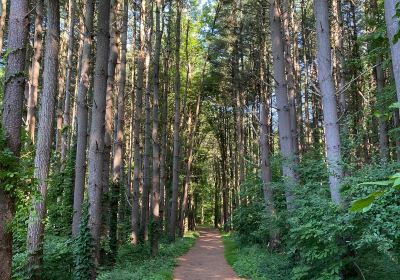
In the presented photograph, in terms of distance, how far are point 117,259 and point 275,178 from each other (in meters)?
7.09

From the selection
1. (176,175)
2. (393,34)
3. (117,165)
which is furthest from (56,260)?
(176,175)

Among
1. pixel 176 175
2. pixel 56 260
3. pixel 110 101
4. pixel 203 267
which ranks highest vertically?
pixel 110 101

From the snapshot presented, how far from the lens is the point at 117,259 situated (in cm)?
1272

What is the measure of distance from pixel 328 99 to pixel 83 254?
19.5ft

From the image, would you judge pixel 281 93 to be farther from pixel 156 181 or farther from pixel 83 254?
pixel 156 181

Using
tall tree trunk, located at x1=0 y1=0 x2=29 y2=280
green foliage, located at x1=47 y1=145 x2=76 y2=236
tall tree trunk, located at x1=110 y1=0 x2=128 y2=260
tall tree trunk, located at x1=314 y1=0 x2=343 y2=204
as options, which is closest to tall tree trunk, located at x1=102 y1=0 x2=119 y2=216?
tall tree trunk, located at x1=110 y1=0 x2=128 y2=260

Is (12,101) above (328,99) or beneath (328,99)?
beneath

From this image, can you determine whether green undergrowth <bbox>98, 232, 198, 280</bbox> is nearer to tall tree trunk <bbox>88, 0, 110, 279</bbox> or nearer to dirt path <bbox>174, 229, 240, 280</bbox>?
dirt path <bbox>174, 229, 240, 280</bbox>

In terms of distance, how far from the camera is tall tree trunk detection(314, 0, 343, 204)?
683cm

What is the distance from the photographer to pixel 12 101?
6008 millimetres

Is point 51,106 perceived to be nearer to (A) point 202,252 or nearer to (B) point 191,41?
(A) point 202,252

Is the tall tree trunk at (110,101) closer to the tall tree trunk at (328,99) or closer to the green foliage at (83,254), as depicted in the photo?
the green foliage at (83,254)

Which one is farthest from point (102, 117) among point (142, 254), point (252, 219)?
point (252, 219)

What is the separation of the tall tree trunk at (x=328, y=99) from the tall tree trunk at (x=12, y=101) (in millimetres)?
5364
